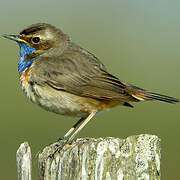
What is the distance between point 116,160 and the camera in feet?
17.2

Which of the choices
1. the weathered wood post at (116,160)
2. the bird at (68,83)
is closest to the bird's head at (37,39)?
the bird at (68,83)

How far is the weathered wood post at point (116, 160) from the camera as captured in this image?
5.22 m

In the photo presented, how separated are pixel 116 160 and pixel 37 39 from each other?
411cm

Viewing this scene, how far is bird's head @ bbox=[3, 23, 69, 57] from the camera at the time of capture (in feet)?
28.8

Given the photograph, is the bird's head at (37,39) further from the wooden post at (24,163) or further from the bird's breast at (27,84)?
the wooden post at (24,163)

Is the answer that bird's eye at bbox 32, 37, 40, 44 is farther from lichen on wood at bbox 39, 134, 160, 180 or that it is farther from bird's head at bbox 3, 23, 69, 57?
lichen on wood at bbox 39, 134, 160, 180

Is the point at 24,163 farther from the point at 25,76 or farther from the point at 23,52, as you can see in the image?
the point at 23,52

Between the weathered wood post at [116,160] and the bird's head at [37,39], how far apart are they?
3.71 meters

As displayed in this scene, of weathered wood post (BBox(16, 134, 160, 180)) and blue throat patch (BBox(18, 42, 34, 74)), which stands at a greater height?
blue throat patch (BBox(18, 42, 34, 74))

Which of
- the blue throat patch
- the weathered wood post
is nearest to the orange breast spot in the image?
the blue throat patch

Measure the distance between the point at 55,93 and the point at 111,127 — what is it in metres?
4.66

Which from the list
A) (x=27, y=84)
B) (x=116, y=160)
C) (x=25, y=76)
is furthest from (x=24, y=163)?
(x=25, y=76)

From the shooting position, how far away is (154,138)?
5.36 meters

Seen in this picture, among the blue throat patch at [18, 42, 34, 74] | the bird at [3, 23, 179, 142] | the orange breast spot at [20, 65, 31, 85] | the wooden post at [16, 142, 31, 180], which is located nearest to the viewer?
the wooden post at [16, 142, 31, 180]
